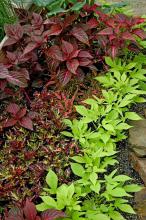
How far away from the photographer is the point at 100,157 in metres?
2.49

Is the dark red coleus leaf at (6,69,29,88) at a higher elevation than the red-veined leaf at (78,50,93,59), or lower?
lower

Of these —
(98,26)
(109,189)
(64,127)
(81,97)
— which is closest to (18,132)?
(64,127)

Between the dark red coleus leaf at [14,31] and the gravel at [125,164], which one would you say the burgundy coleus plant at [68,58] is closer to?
the dark red coleus leaf at [14,31]

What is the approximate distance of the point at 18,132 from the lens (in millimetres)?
2621

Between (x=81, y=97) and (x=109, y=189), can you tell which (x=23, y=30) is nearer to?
(x=81, y=97)

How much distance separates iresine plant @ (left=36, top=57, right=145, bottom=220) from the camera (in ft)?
7.28

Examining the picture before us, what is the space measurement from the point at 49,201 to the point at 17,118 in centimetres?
67

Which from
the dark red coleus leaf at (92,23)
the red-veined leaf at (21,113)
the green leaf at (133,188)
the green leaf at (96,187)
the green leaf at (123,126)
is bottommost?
the green leaf at (133,188)

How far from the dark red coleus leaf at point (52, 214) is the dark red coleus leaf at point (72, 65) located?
998 mm

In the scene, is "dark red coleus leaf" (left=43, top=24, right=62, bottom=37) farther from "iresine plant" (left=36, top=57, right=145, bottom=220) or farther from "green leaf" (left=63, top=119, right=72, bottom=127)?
"green leaf" (left=63, top=119, right=72, bottom=127)

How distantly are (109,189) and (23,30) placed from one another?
4.14 ft

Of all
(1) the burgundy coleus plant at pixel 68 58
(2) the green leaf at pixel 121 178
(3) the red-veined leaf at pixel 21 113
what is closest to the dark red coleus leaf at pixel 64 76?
(1) the burgundy coleus plant at pixel 68 58

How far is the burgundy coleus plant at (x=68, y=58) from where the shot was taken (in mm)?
2828

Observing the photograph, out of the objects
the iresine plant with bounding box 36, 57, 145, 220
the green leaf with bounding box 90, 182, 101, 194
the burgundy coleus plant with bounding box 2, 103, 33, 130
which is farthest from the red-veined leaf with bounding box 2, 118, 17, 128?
the green leaf with bounding box 90, 182, 101, 194
